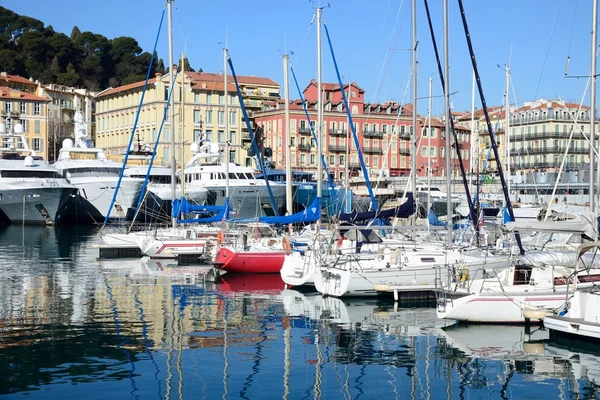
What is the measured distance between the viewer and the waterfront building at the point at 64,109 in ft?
355

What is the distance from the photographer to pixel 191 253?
38906mm

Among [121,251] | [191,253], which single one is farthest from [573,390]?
[121,251]

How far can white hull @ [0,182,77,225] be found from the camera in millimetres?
65188

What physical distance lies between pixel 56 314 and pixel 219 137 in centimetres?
7035

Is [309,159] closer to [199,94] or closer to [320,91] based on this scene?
[199,94]

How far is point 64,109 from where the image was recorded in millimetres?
113125

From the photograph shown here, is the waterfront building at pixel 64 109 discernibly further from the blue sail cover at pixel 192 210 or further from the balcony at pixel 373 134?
the blue sail cover at pixel 192 210

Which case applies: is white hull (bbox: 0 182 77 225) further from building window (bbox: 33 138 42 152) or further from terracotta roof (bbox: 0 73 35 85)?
terracotta roof (bbox: 0 73 35 85)

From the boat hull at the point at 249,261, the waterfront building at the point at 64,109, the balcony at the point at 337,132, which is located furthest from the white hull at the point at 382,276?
the waterfront building at the point at 64,109

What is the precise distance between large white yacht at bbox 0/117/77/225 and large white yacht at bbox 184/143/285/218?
9233 millimetres

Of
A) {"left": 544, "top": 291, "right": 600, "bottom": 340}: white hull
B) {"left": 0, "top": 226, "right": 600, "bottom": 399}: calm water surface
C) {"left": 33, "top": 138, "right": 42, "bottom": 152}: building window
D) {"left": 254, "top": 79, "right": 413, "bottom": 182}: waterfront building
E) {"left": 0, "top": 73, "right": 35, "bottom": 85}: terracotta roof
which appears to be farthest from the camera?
{"left": 0, "top": 73, "right": 35, "bottom": 85}: terracotta roof

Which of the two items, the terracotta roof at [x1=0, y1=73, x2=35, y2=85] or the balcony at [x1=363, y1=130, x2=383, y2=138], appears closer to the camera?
the balcony at [x1=363, y1=130, x2=383, y2=138]

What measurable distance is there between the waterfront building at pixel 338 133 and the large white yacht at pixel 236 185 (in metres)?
18.7

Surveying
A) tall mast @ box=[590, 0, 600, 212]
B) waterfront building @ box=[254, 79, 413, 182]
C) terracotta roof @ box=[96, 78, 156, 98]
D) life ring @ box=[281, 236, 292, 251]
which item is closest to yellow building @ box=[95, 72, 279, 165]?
terracotta roof @ box=[96, 78, 156, 98]
